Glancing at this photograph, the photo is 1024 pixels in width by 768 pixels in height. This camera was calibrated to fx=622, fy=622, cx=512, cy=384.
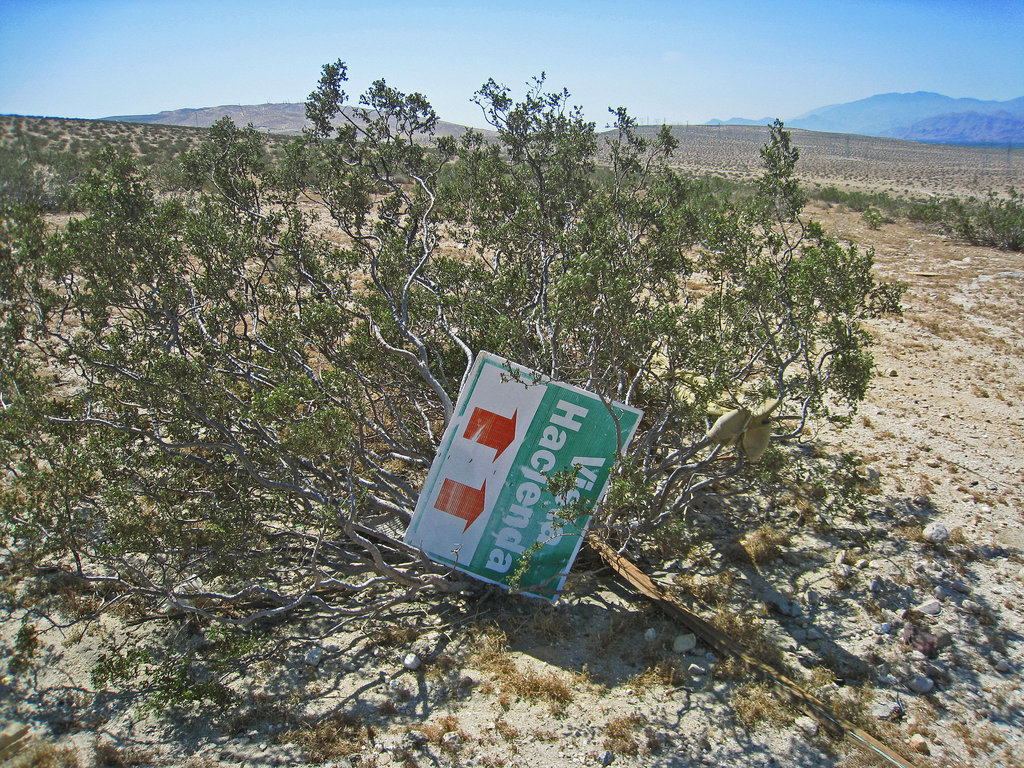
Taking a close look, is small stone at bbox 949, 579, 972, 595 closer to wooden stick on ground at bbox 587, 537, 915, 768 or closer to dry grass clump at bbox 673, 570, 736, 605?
dry grass clump at bbox 673, 570, 736, 605

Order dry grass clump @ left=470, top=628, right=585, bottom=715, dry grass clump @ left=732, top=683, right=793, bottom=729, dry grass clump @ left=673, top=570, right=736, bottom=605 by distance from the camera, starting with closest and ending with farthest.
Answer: dry grass clump @ left=732, top=683, right=793, bottom=729, dry grass clump @ left=470, top=628, right=585, bottom=715, dry grass clump @ left=673, top=570, right=736, bottom=605

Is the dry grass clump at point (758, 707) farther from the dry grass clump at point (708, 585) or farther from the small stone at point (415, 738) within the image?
the small stone at point (415, 738)

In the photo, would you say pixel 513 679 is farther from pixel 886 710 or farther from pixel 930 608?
pixel 930 608

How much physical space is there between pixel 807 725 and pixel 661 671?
1.22 meters

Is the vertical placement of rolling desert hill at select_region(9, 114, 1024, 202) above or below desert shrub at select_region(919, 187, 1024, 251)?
above

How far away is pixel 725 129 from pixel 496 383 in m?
138

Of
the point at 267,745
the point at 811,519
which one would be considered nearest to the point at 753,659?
the point at 811,519

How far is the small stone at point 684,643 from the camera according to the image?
5.98 metres

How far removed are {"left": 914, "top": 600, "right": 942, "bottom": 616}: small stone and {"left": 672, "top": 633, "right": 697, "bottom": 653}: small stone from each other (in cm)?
238

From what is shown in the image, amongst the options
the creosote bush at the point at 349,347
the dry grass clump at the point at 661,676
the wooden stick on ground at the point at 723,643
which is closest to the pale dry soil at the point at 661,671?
the dry grass clump at the point at 661,676

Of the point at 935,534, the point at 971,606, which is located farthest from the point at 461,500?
the point at 935,534

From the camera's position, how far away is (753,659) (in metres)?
5.77

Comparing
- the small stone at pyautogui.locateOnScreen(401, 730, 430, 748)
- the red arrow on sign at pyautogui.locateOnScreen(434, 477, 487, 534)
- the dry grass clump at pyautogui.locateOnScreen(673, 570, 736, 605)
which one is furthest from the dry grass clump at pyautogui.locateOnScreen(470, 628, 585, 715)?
the dry grass clump at pyautogui.locateOnScreen(673, 570, 736, 605)

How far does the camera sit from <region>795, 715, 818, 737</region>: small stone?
508 cm
